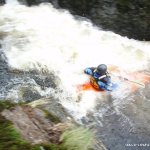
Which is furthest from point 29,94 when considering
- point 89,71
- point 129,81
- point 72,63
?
point 129,81

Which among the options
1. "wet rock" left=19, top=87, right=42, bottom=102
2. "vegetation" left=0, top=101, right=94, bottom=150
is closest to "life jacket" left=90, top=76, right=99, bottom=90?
"wet rock" left=19, top=87, right=42, bottom=102

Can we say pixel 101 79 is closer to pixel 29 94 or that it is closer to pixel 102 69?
pixel 102 69

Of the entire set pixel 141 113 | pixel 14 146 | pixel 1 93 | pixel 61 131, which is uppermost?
pixel 14 146

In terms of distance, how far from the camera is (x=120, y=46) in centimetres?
1164

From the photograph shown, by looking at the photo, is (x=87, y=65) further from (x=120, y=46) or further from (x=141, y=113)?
(x=141, y=113)

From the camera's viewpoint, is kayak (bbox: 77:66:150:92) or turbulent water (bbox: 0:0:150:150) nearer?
turbulent water (bbox: 0:0:150:150)

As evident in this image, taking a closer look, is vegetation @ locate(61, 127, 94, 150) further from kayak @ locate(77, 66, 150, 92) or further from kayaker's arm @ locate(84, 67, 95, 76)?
kayaker's arm @ locate(84, 67, 95, 76)

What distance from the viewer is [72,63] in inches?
410

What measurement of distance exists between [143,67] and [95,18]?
2.89 metres

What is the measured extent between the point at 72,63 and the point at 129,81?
1.87 metres

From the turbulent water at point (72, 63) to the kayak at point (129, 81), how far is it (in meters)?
0.13

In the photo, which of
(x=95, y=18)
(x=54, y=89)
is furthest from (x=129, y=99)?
(x=95, y=18)

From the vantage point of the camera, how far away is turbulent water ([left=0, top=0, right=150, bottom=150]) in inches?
319

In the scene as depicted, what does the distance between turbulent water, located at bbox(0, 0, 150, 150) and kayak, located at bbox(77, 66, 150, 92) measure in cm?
13
